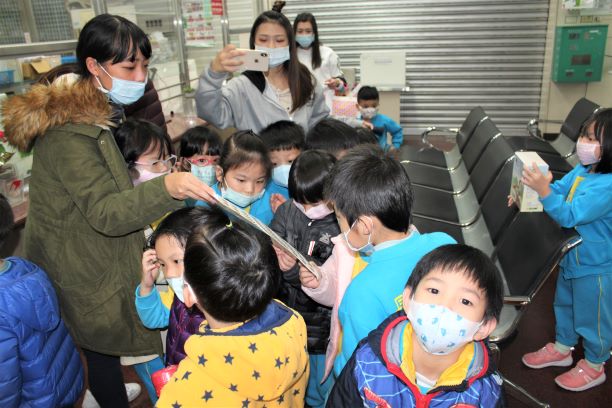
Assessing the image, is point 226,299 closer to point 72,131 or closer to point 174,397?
point 174,397

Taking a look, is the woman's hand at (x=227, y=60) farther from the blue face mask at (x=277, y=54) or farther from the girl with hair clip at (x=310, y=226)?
the girl with hair clip at (x=310, y=226)

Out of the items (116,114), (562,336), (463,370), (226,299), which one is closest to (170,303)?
(226,299)

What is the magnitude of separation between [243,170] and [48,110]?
811 millimetres

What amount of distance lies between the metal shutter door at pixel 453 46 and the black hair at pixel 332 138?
574 cm

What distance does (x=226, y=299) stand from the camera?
121 cm

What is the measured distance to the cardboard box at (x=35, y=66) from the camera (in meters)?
3.01

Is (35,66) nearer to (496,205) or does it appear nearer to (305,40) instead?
(305,40)

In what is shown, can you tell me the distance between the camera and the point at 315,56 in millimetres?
4855

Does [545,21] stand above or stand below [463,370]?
above

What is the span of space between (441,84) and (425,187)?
4357mm

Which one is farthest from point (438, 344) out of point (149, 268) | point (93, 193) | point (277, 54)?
point (277, 54)

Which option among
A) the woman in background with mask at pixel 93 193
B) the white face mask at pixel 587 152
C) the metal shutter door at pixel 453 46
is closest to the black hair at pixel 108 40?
the woman in background with mask at pixel 93 193

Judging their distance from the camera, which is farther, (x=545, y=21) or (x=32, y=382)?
(x=545, y=21)

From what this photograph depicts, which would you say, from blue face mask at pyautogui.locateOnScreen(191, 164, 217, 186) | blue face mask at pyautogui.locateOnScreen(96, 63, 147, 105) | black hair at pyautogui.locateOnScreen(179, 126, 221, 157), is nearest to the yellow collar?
blue face mask at pyautogui.locateOnScreen(96, 63, 147, 105)
